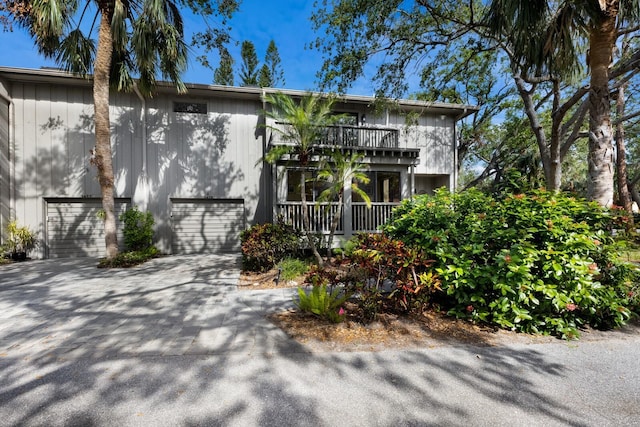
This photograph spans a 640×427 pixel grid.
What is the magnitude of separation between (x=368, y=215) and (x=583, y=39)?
627 cm

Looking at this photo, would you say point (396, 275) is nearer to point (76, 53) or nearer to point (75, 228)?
point (76, 53)

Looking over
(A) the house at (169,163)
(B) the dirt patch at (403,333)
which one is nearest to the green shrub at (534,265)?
(B) the dirt patch at (403,333)

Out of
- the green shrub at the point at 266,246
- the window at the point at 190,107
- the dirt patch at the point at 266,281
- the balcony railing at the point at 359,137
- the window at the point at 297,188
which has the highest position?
the window at the point at 190,107

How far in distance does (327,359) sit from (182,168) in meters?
9.74

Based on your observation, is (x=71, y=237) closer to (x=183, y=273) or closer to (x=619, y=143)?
(x=183, y=273)

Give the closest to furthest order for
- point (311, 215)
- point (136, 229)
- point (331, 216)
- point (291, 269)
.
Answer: point (291, 269), point (311, 215), point (331, 216), point (136, 229)

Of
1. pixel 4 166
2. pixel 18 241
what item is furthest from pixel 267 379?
pixel 4 166

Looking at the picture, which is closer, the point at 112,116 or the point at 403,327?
the point at 403,327

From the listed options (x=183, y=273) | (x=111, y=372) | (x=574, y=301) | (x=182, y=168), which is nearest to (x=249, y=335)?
(x=111, y=372)

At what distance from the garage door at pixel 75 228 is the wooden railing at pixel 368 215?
8.42 metres

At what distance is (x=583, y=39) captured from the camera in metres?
5.07

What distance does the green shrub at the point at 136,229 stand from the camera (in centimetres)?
908

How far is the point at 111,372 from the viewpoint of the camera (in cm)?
248

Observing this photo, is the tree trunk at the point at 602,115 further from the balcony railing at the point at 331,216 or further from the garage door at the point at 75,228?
the garage door at the point at 75,228
